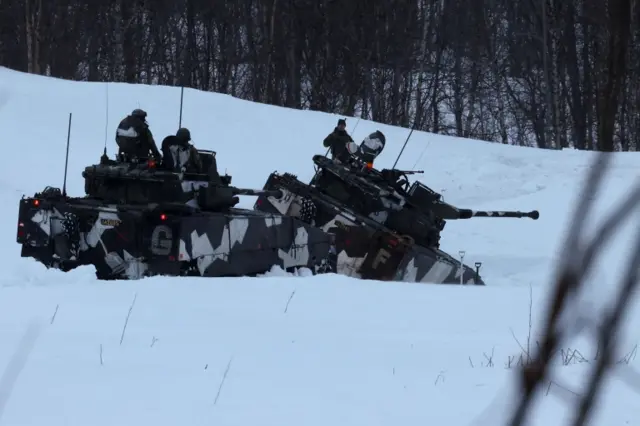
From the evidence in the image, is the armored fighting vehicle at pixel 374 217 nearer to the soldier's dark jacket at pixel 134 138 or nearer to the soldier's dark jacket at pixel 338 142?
the soldier's dark jacket at pixel 338 142

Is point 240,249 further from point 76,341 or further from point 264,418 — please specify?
point 264,418

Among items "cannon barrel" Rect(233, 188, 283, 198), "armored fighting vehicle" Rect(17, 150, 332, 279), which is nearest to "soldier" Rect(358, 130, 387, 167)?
"cannon barrel" Rect(233, 188, 283, 198)

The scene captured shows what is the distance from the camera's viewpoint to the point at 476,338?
6.41 metres

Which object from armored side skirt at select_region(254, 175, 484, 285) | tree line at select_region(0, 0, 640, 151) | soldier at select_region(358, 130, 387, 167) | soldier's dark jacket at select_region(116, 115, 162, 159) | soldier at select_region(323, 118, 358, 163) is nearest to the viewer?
soldier's dark jacket at select_region(116, 115, 162, 159)

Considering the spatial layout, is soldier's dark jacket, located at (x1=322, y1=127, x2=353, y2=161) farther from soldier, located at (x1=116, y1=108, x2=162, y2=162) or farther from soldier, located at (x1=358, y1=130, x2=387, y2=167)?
soldier, located at (x1=116, y1=108, x2=162, y2=162)

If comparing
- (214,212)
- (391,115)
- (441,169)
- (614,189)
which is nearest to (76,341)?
(214,212)

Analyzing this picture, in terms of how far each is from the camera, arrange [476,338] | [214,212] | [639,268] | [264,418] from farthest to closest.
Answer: [214,212], [476,338], [264,418], [639,268]

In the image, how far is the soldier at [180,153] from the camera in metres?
11.7

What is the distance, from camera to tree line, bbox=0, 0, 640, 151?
32.4m

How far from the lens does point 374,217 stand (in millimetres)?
14172

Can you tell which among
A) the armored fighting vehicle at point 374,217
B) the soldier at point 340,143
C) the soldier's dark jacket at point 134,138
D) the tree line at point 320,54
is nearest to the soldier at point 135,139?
the soldier's dark jacket at point 134,138

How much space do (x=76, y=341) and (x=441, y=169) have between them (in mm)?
17681

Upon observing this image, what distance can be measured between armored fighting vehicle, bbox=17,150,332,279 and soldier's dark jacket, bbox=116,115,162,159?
0.17m

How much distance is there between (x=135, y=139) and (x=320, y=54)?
23.7 m
